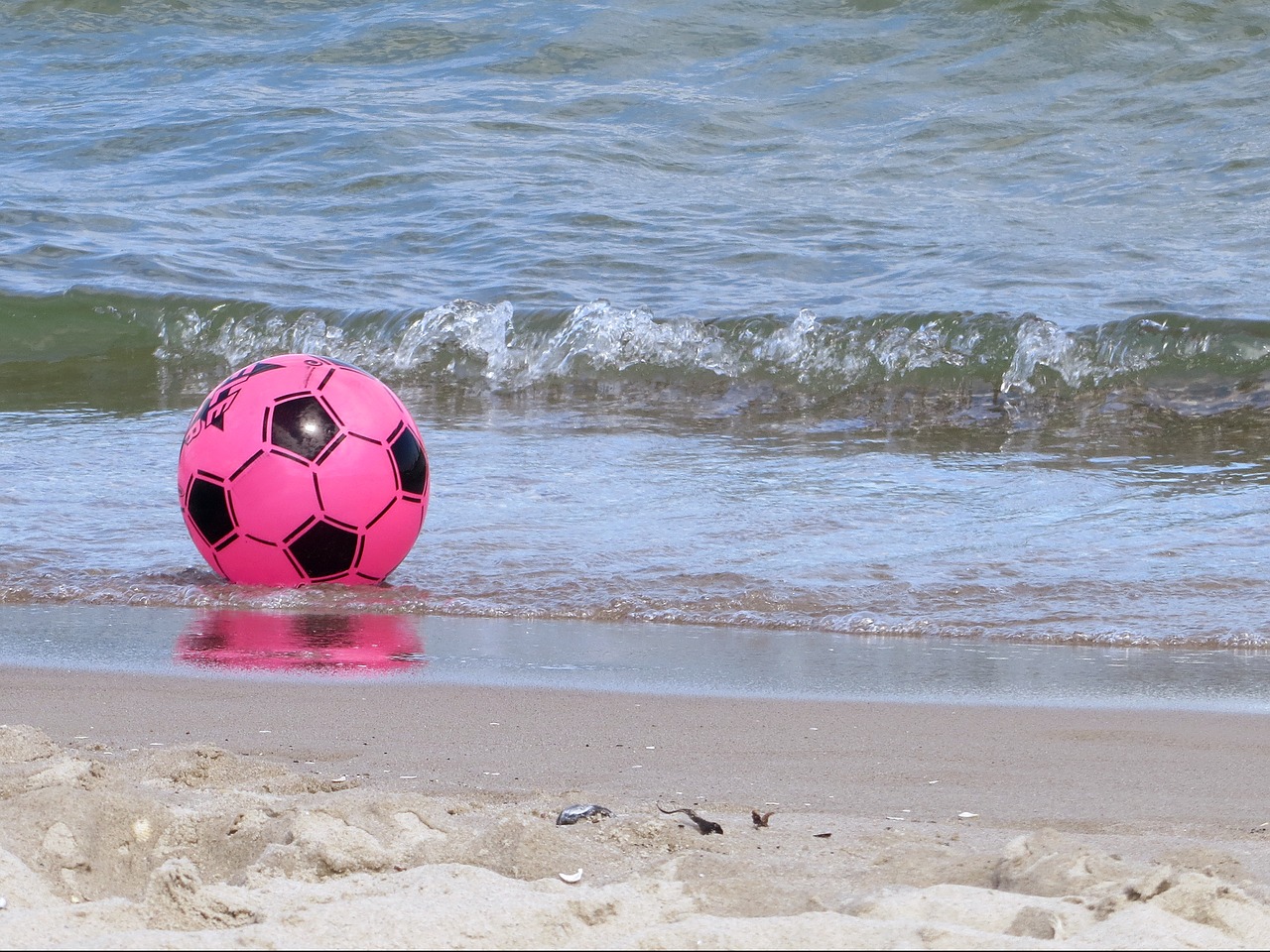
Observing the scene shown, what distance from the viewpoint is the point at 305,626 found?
4.47 m

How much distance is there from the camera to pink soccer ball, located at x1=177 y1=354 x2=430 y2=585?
15.2ft

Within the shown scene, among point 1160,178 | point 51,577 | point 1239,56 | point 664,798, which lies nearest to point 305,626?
point 51,577

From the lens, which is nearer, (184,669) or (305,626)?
(184,669)

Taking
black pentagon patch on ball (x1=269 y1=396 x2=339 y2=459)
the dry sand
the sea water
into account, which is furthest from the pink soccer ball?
the dry sand

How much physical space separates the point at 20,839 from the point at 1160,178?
11796mm

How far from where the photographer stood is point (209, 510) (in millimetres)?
4723

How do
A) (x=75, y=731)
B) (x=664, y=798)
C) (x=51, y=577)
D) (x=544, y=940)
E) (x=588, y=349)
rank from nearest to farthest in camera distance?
(x=544, y=940), (x=664, y=798), (x=75, y=731), (x=51, y=577), (x=588, y=349)

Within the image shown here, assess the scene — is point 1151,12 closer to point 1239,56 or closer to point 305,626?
point 1239,56

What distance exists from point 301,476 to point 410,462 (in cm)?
35

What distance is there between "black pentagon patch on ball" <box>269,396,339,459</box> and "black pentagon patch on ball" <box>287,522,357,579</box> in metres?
0.24

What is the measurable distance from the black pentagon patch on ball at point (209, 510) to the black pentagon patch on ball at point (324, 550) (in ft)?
0.70

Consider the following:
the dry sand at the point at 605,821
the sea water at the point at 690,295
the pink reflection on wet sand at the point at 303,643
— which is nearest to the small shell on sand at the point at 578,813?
the dry sand at the point at 605,821

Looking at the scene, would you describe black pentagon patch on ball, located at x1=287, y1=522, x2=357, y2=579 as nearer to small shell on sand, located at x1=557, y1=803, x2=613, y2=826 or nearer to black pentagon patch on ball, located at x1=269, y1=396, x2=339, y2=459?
black pentagon patch on ball, located at x1=269, y1=396, x2=339, y2=459

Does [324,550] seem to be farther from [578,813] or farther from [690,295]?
[690,295]
